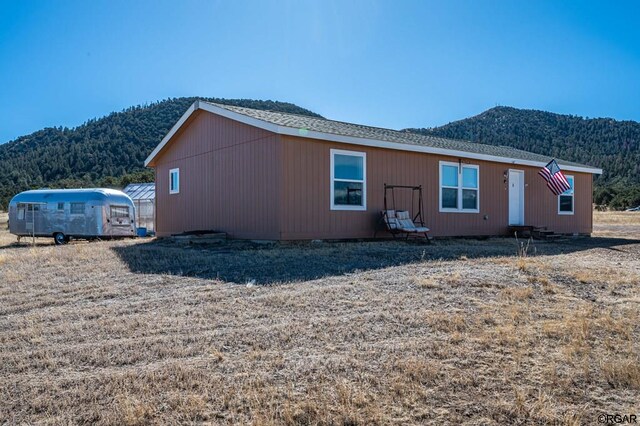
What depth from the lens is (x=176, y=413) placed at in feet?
9.52

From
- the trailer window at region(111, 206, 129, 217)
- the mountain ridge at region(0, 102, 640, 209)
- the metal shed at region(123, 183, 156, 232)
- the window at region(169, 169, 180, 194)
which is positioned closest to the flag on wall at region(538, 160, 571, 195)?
the window at region(169, 169, 180, 194)

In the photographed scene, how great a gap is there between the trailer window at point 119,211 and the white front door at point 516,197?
1349 cm

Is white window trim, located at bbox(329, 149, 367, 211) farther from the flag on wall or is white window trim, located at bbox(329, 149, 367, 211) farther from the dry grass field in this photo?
the flag on wall

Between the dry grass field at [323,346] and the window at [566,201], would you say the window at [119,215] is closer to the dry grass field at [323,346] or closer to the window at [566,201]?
the dry grass field at [323,346]

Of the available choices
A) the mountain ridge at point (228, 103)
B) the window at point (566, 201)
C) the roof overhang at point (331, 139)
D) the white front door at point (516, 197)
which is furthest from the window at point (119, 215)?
the mountain ridge at point (228, 103)

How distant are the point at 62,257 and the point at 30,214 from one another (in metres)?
10.4

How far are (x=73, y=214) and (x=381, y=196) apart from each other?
11836 mm

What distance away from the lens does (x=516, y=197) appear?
588 inches

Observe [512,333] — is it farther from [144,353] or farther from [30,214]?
[30,214]

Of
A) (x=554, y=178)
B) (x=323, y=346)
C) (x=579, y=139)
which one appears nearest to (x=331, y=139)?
(x=323, y=346)

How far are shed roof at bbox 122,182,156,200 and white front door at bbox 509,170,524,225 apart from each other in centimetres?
1603

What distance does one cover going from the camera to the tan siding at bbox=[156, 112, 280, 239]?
34.6 ft

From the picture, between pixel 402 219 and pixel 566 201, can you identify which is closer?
pixel 402 219

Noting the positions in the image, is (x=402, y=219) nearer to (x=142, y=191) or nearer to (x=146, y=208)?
(x=146, y=208)
